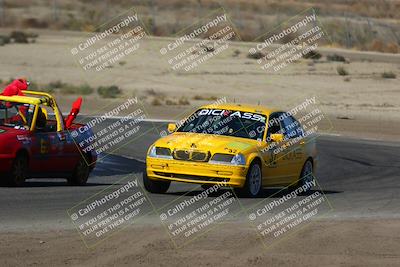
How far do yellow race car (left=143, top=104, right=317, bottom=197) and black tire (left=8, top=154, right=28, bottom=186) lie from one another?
1.83 m

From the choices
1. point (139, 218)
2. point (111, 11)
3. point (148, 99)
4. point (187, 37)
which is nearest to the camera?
point (139, 218)

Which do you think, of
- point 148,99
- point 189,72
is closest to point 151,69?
point 189,72

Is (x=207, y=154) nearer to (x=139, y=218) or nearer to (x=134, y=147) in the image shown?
(x=139, y=218)

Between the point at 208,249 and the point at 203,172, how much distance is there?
470 cm

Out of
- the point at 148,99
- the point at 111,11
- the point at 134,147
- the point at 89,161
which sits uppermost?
the point at 89,161

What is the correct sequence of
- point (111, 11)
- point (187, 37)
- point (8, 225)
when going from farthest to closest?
point (111, 11) < point (187, 37) < point (8, 225)

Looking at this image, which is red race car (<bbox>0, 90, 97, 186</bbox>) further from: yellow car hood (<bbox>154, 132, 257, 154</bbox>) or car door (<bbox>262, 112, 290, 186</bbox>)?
car door (<bbox>262, 112, 290, 186</bbox>)

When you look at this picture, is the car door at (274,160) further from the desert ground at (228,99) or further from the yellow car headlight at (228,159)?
the desert ground at (228,99)

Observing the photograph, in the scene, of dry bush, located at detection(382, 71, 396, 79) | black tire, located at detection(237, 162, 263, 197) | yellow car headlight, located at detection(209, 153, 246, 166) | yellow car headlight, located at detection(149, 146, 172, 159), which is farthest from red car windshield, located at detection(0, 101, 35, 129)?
dry bush, located at detection(382, 71, 396, 79)

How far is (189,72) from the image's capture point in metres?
47.7

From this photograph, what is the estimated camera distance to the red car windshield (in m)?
17.5

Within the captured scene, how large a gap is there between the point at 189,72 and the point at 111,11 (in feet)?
88.5

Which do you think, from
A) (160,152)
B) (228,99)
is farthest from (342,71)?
(160,152)

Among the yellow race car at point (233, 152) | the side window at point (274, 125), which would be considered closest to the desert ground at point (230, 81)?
the yellow race car at point (233, 152)
